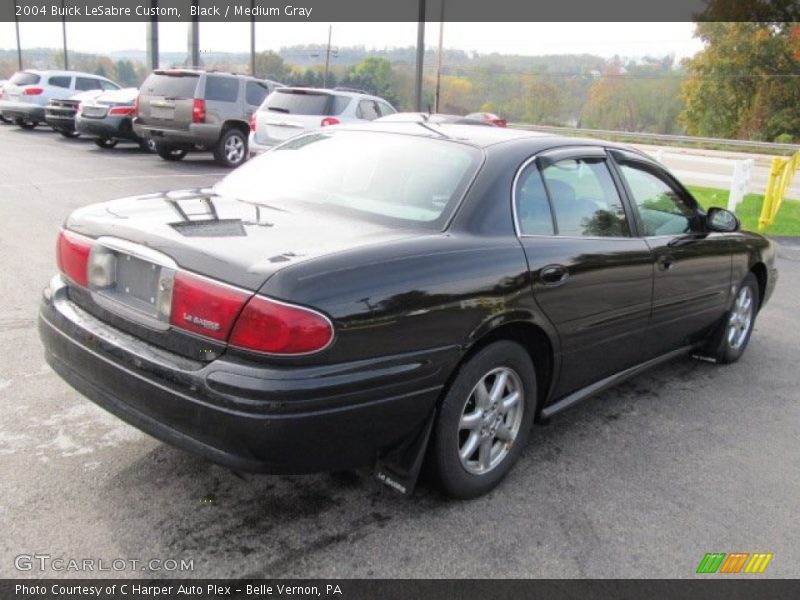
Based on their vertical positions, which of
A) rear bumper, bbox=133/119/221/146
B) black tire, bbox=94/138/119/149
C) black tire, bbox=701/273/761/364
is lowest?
black tire, bbox=94/138/119/149

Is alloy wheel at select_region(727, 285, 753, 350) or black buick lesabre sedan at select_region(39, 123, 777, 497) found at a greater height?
black buick lesabre sedan at select_region(39, 123, 777, 497)

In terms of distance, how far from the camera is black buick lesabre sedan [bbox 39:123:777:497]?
2582 millimetres

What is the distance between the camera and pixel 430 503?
126 inches

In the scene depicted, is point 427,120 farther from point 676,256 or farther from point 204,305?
point 204,305

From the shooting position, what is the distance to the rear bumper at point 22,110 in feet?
70.6

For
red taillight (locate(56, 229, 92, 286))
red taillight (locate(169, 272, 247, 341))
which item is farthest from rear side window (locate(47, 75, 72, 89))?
red taillight (locate(169, 272, 247, 341))

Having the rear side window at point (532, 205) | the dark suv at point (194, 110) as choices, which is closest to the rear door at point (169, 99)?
the dark suv at point (194, 110)

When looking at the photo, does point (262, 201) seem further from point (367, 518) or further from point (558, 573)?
point (558, 573)

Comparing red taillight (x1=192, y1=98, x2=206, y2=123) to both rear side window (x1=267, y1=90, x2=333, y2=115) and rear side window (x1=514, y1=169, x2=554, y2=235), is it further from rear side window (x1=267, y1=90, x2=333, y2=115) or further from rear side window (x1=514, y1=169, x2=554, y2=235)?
rear side window (x1=514, y1=169, x2=554, y2=235)

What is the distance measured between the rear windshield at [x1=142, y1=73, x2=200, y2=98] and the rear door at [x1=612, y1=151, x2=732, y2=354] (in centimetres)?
1207

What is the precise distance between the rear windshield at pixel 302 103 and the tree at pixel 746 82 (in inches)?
1916

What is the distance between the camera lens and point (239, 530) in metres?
2.91

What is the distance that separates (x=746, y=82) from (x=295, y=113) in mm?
53488

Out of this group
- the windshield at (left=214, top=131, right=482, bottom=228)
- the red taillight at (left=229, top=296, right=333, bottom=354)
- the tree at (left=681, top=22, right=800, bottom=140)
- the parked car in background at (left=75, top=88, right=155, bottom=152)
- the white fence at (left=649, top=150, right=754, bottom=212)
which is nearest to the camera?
the red taillight at (left=229, top=296, right=333, bottom=354)
